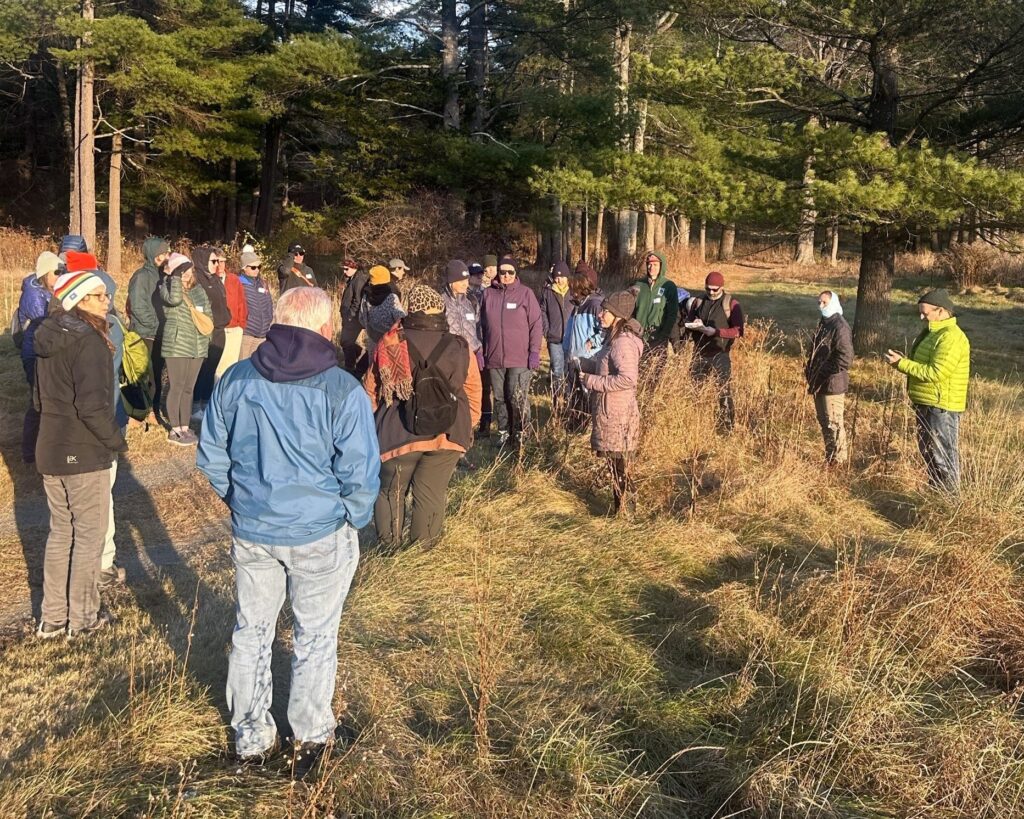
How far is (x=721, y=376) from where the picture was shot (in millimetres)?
7789

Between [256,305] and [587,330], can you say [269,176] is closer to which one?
[256,305]

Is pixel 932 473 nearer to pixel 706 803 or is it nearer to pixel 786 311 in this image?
pixel 706 803

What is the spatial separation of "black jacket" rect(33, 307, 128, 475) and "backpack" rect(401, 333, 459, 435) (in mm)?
1502

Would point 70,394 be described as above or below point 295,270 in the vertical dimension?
below

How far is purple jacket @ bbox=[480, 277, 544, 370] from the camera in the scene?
24.1ft

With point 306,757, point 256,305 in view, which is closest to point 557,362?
point 256,305

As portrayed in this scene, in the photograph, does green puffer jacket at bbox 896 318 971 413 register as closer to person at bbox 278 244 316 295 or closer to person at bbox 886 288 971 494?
person at bbox 886 288 971 494

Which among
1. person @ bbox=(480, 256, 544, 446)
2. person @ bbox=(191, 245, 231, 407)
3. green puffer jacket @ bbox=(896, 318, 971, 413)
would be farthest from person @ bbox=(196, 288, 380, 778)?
person @ bbox=(191, 245, 231, 407)

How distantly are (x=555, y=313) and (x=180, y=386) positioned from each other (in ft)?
12.3

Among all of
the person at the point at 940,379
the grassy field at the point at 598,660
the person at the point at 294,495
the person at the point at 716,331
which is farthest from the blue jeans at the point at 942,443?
the person at the point at 294,495

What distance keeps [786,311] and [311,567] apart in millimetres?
16174

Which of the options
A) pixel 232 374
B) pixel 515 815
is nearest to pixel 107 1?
pixel 232 374

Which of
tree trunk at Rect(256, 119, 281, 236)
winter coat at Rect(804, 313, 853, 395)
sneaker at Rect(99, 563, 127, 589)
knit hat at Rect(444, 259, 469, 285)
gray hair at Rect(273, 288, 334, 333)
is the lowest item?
sneaker at Rect(99, 563, 127, 589)

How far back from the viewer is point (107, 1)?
19125mm
